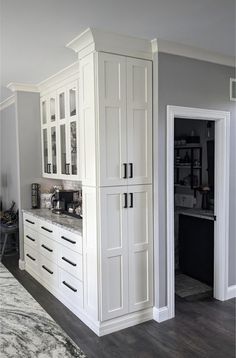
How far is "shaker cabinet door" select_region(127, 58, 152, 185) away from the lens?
2.93 meters

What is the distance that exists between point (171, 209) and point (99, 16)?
1.81m

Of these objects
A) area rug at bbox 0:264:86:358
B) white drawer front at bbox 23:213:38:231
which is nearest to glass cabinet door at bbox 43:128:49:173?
white drawer front at bbox 23:213:38:231

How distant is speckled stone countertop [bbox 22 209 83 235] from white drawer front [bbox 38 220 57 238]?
0.05m

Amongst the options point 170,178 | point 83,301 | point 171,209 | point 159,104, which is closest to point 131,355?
point 83,301

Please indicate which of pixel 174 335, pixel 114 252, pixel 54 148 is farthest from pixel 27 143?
pixel 174 335

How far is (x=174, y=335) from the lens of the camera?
286 cm

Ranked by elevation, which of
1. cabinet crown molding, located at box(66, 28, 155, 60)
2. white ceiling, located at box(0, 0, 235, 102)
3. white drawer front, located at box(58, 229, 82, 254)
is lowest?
white drawer front, located at box(58, 229, 82, 254)

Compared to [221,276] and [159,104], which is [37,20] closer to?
[159,104]

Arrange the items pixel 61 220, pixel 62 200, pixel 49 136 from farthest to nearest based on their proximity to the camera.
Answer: pixel 49 136 < pixel 62 200 < pixel 61 220

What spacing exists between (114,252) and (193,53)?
206cm

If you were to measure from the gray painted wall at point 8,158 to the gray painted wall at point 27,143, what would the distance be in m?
0.50

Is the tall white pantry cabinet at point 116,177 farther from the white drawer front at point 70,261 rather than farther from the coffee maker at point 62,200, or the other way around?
the coffee maker at point 62,200

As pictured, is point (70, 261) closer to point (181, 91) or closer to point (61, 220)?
point (61, 220)

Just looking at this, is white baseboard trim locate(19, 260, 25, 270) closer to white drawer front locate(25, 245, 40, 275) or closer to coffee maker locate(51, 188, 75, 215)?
white drawer front locate(25, 245, 40, 275)
